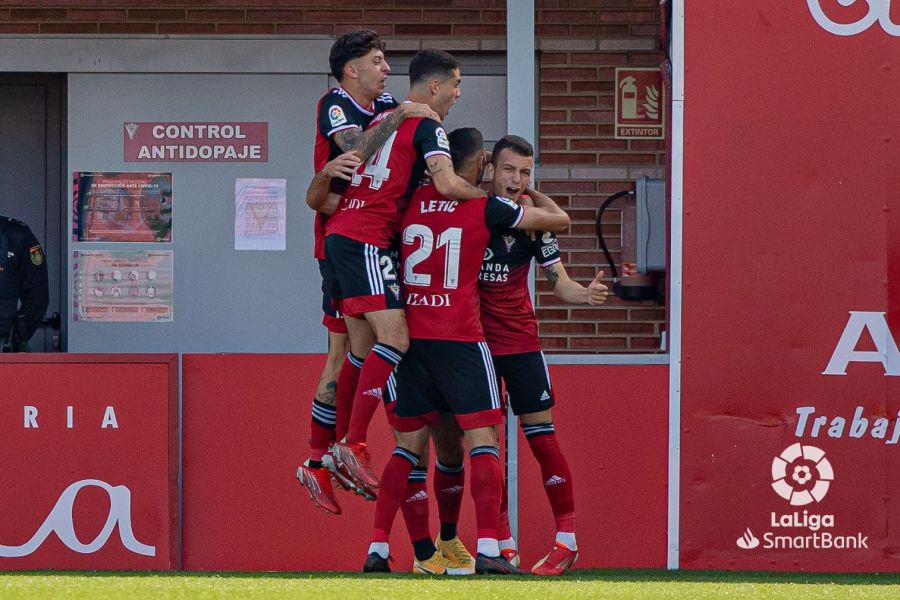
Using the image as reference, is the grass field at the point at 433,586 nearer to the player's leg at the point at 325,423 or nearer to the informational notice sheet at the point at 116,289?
the player's leg at the point at 325,423

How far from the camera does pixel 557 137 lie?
29.2 feet

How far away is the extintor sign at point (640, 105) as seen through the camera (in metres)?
8.79

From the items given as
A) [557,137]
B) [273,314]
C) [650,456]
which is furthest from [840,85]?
[273,314]

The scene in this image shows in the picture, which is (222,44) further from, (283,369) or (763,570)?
(763,570)

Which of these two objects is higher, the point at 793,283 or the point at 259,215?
the point at 259,215

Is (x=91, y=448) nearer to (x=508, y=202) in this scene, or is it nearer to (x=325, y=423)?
(x=325, y=423)

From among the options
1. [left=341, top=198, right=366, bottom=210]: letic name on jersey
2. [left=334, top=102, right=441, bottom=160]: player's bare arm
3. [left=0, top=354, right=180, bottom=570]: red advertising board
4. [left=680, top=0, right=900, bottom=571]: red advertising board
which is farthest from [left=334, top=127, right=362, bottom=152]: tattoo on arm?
[left=680, top=0, right=900, bottom=571]: red advertising board

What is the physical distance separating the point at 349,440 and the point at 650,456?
1514 millimetres

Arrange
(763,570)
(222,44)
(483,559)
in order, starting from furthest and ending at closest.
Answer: (222,44)
(763,570)
(483,559)

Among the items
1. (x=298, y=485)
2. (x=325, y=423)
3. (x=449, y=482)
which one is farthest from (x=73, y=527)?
(x=449, y=482)

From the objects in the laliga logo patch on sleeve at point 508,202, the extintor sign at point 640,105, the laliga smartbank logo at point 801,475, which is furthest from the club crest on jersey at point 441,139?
the extintor sign at point 640,105

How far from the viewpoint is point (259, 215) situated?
8.91 meters

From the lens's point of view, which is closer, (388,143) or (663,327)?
(388,143)

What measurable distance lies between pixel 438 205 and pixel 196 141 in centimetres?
314
